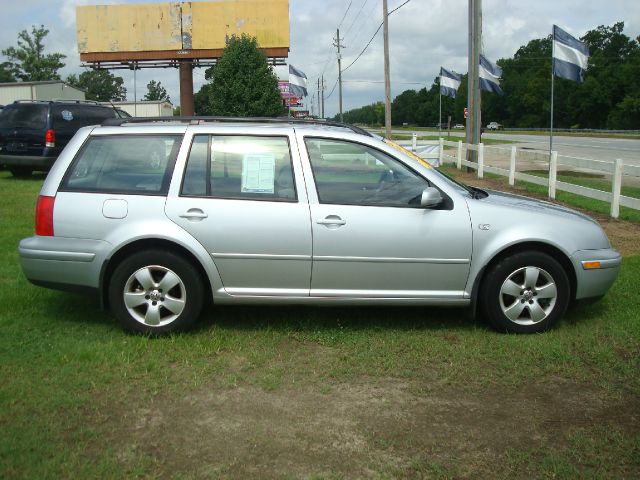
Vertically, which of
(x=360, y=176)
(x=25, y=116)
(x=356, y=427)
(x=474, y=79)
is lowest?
Result: (x=356, y=427)

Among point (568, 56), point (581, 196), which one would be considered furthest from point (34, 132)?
point (568, 56)

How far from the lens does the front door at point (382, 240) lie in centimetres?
495

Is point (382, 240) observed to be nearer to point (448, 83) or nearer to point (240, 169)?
point (240, 169)

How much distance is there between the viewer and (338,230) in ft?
16.2

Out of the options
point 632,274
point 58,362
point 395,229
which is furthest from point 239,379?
point 632,274

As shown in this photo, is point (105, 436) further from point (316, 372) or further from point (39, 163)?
point (39, 163)

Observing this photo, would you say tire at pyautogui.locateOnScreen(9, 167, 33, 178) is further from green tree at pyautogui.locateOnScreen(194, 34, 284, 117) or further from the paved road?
the paved road

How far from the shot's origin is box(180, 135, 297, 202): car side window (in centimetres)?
505

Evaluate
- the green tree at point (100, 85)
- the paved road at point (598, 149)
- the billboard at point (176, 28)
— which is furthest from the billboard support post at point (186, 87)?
the green tree at point (100, 85)

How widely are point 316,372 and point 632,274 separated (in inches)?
162

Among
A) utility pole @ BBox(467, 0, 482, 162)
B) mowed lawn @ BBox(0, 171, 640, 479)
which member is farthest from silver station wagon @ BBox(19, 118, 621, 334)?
utility pole @ BBox(467, 0, 482, 162)

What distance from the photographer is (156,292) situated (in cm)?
501

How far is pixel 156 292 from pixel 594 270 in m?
3.25

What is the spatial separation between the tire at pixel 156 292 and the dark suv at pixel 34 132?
11683mm
